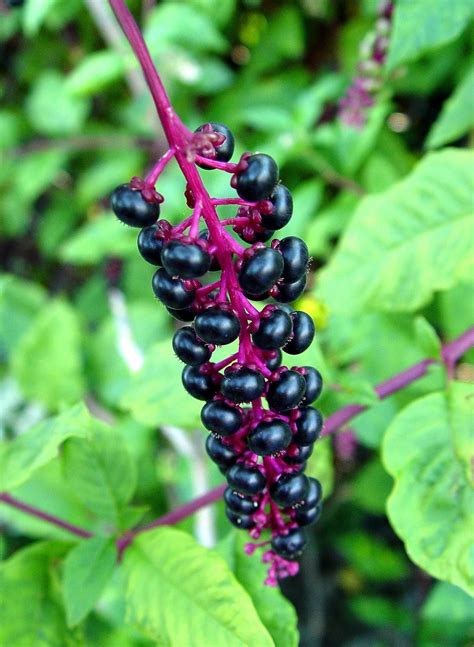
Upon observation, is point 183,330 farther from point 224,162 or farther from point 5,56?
point 5,56

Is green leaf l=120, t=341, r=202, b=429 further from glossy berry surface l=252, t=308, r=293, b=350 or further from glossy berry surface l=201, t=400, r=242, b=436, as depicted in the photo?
glossy berry surface l=252, t=308, r=293, b=350

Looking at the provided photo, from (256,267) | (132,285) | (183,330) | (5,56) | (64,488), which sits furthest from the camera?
(5,56)

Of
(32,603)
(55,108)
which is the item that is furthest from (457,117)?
(55,108)

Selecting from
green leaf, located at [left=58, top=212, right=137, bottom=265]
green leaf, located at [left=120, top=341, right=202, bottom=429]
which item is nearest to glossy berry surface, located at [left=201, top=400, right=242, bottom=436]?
green leaf, located at [left=120, top=341, right=202, bottom=429]

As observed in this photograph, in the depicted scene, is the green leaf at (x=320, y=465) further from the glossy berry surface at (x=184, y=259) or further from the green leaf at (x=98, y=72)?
the green leaf at (x=98, y=72)

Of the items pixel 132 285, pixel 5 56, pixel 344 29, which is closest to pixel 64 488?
pixel 132 285
